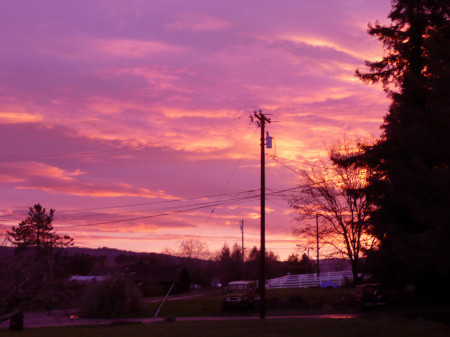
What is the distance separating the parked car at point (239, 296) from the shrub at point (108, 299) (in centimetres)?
783

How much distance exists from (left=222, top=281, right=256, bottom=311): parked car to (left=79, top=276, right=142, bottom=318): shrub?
25.7 feet

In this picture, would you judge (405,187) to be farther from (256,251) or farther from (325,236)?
(256,251)

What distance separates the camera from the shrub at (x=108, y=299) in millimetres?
42219

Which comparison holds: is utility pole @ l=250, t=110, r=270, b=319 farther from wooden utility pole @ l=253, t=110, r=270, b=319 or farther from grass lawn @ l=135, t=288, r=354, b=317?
grass lawn @ l=135, t=288, r=354, b=317

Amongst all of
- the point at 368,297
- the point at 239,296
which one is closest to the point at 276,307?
the point at 239,296

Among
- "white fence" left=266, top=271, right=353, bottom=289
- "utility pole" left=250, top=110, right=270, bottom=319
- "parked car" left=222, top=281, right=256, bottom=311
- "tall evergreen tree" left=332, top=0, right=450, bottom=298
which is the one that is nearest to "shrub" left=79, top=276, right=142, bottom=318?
"parked car" left=222, top=281, right=256, bottom=311

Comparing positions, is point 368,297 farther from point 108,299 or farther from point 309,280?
point 309,280

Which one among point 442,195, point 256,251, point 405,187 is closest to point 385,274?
point 405,187

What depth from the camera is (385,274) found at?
28.9 m

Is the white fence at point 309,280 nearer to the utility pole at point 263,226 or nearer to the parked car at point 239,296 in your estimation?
the parked car at point 239,296

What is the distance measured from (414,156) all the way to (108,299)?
28.1 meters

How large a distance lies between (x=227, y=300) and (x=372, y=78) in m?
20.2

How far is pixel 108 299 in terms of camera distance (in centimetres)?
4278

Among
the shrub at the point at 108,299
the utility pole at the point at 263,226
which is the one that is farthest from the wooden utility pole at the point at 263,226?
the shrub at the point at 108,299
